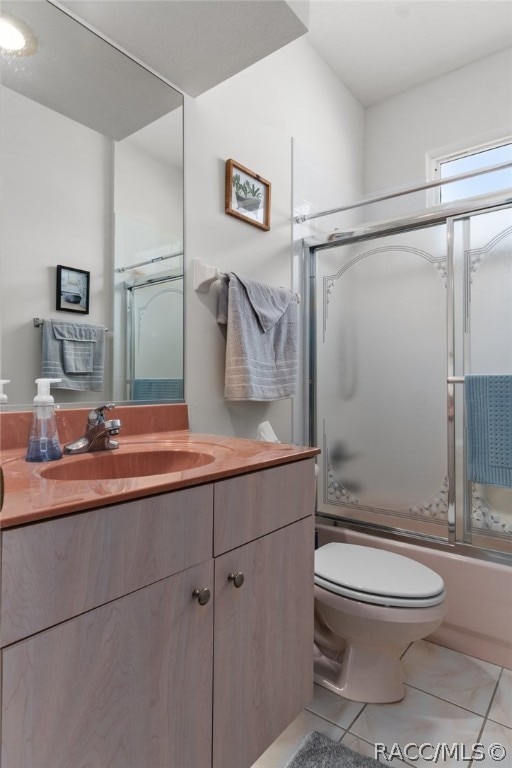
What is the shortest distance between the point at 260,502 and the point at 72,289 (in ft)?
2.36

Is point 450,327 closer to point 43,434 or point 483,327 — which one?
point 483,327

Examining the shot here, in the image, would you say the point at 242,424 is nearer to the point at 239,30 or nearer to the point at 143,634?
the point at 143,634

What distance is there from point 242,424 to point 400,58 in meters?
2.06

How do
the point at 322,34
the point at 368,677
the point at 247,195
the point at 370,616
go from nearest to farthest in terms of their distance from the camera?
the point at 370,616 → the point at 368,677 → the point at 247,195 → the point at 322,34

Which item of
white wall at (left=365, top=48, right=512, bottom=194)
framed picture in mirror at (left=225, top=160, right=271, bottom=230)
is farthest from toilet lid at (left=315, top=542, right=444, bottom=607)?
white wall at (left=365, top=48, right=512, bottom=194)

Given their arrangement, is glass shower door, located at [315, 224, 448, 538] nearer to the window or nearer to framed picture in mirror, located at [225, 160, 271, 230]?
the window

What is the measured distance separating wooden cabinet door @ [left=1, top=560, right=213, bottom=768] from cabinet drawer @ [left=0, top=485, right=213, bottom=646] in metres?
0.02

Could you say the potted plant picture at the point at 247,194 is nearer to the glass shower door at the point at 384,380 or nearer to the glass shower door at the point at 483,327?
the glass shower door at the point at 384,380

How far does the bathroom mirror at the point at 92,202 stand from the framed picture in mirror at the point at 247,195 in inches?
9.4

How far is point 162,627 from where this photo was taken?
67cm

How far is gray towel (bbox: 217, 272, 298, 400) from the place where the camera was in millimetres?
1475

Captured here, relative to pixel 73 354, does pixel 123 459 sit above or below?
below

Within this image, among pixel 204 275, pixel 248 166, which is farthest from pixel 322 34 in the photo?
pixel 204 275

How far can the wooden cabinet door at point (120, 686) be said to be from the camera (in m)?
0.52
